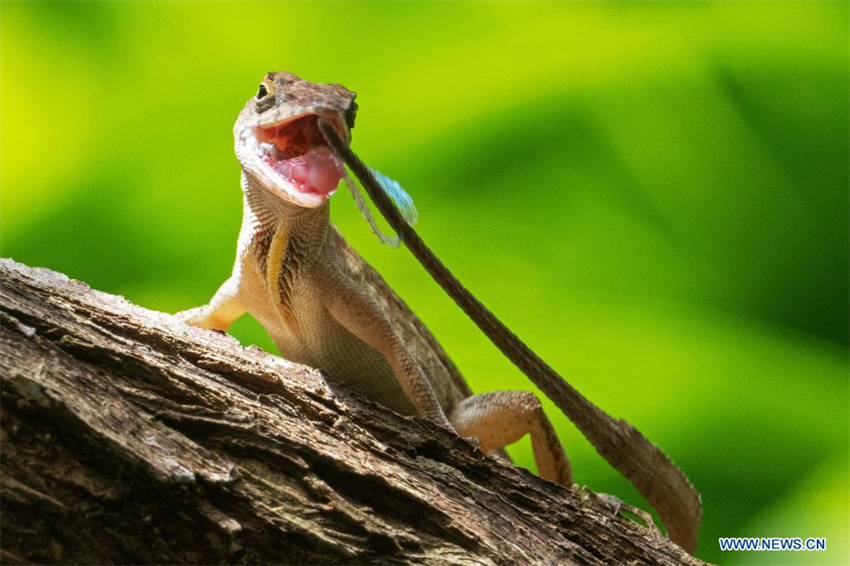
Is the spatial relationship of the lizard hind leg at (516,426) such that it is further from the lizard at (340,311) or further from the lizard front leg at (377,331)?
the lizard front leg at (377,331)

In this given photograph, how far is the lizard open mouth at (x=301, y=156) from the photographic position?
6.79ft

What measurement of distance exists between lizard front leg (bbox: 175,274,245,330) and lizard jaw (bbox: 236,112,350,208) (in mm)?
511

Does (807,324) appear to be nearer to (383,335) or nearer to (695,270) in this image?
(695,270)

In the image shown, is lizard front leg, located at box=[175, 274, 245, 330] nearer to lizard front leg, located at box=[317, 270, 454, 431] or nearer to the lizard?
the lizard

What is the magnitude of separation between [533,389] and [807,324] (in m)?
1.22

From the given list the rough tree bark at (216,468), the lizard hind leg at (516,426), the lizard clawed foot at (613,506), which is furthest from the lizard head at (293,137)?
the lizard clawed foot at (613,506)

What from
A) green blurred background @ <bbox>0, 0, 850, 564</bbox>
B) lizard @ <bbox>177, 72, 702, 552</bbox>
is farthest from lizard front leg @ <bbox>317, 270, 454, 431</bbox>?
green blurred background @ <bbox>0, 0, 850, 564</bbox>

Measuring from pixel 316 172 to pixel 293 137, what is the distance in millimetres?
218

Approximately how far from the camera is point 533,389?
12.6 ft

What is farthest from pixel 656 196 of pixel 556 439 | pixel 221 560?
pixel 221 560

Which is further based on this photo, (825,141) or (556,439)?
(825,141)

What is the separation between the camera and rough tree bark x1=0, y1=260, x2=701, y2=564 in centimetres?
153

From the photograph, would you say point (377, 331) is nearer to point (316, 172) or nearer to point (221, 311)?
point (221, 311)

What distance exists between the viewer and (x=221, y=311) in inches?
106
